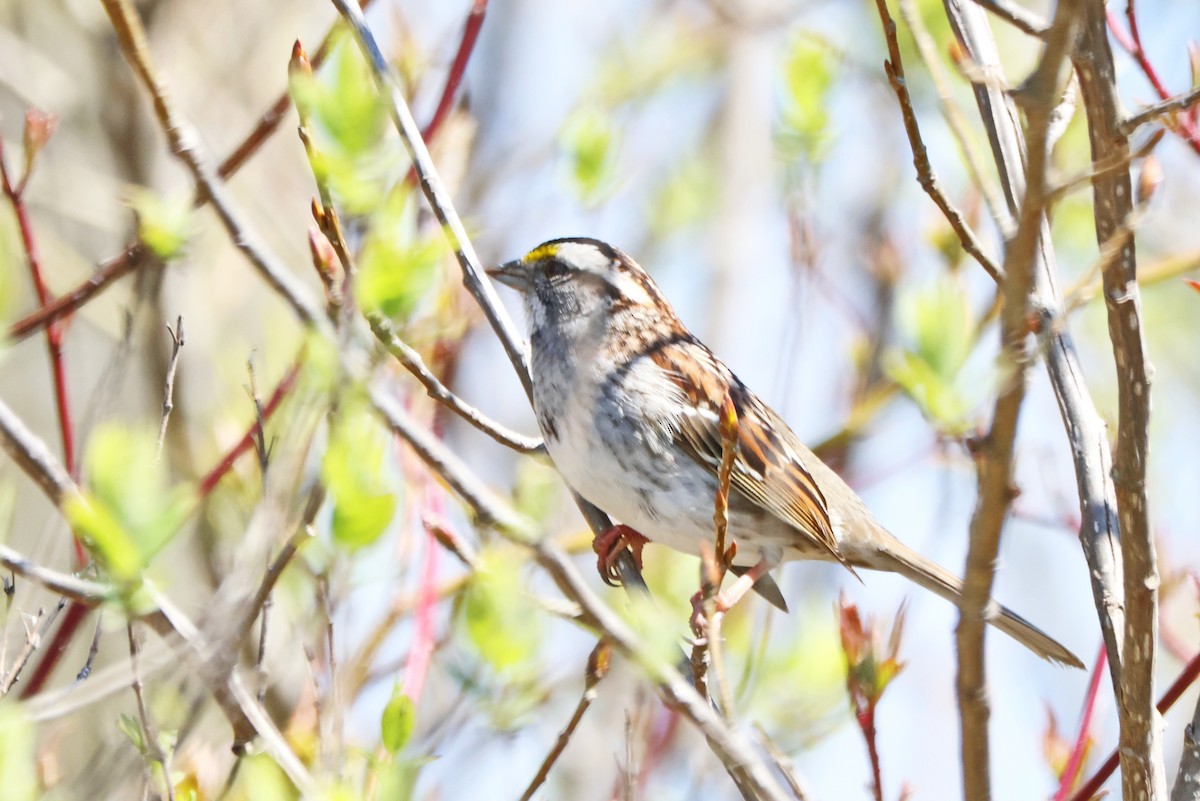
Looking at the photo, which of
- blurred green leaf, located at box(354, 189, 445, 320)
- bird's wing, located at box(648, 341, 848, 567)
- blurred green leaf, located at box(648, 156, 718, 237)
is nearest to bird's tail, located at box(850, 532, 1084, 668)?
bird's wing, located at box(648, 341, 848, 567)

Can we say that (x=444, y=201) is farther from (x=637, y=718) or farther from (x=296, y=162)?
(x=296, y=162)

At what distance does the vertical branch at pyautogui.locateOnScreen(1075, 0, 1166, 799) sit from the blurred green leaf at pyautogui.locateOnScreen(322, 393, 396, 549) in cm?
113

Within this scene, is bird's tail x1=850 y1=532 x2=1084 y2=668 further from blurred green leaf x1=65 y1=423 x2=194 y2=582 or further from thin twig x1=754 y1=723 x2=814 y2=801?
blurred green leaf x1=65 y1=423 x2=194 y2=582

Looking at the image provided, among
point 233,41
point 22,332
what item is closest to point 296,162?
point 233,41

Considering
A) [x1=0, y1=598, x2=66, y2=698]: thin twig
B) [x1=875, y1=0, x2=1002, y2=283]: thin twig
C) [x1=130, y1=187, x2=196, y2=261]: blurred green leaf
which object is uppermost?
[x1=875, y1=0, x2=1002, y2=283]: thin twig

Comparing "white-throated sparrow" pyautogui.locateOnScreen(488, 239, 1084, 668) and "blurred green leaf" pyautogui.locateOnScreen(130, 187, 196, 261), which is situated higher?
"white-throated sparrow" pyautogui.locateOnScreen(488, 239, 1084, 668)

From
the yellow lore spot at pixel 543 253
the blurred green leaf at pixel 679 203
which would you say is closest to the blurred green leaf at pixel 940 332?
the yellow lore spot at pixel 543 253

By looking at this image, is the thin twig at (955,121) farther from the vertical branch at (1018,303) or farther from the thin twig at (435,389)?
the thin twig at (435,389)

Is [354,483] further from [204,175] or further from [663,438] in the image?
[663,438]

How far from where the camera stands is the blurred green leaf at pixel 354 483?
148cm

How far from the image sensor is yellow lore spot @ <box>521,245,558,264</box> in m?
3.74

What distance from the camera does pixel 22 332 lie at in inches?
92.4

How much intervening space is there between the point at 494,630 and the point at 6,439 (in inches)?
26.2

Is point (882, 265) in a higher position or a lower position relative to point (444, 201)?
higher
